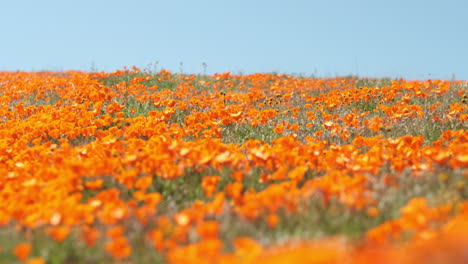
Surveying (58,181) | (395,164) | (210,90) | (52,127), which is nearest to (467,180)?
(395,164)

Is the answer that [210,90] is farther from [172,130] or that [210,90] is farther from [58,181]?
[58,181]

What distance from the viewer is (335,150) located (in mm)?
5781

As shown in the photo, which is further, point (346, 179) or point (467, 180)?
point (467, 180)

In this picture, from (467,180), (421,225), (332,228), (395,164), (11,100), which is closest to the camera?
(421,225)

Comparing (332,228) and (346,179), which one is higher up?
(346,179)

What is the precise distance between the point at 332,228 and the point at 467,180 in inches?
60.4

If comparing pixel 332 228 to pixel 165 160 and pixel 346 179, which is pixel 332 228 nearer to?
pixel 346 179

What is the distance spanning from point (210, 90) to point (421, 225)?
10.7m

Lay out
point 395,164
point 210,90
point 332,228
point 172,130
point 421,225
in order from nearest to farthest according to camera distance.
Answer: point 421,225, point 332,228, point 395,164, point 172,130, point 210,90

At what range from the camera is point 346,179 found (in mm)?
4168

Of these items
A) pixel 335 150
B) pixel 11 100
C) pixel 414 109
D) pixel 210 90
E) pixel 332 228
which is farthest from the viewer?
pixel 210 90

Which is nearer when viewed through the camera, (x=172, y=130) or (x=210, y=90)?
(x=172, y=130)

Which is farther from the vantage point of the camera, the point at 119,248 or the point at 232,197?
the point at 232,197

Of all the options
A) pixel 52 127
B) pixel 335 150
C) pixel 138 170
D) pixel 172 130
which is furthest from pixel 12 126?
pixel 335 150
